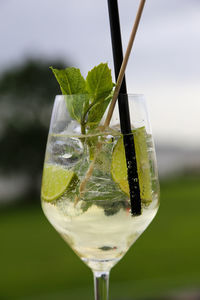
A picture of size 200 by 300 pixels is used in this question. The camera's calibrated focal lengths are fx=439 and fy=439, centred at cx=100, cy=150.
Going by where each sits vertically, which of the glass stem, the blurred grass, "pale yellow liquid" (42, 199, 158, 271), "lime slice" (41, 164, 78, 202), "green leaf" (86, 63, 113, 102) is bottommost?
the blurred grass

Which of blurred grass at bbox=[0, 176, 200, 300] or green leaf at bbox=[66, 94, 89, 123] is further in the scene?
blurred grass at bbox=[0, 176, 200, 300]

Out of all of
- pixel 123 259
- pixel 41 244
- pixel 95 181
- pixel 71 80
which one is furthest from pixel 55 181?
pixel 41 244

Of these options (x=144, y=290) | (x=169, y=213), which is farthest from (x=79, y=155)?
(x=169, y=213)

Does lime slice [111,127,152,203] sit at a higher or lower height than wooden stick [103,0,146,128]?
lower

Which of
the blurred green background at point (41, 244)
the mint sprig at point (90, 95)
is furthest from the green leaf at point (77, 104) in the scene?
the blurred green background at point (41, 244)

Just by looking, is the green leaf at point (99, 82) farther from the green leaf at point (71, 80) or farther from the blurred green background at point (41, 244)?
the blurred green background at point (41, 244)

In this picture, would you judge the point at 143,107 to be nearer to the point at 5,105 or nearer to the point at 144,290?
the point at 144,290

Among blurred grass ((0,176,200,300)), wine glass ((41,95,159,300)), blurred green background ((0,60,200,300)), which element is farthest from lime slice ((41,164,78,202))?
blurred green background ((0,60,200,300))

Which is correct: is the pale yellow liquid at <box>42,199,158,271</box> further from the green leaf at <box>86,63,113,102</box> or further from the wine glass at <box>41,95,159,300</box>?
the green leaf at <box>86,63,113,102</box>
